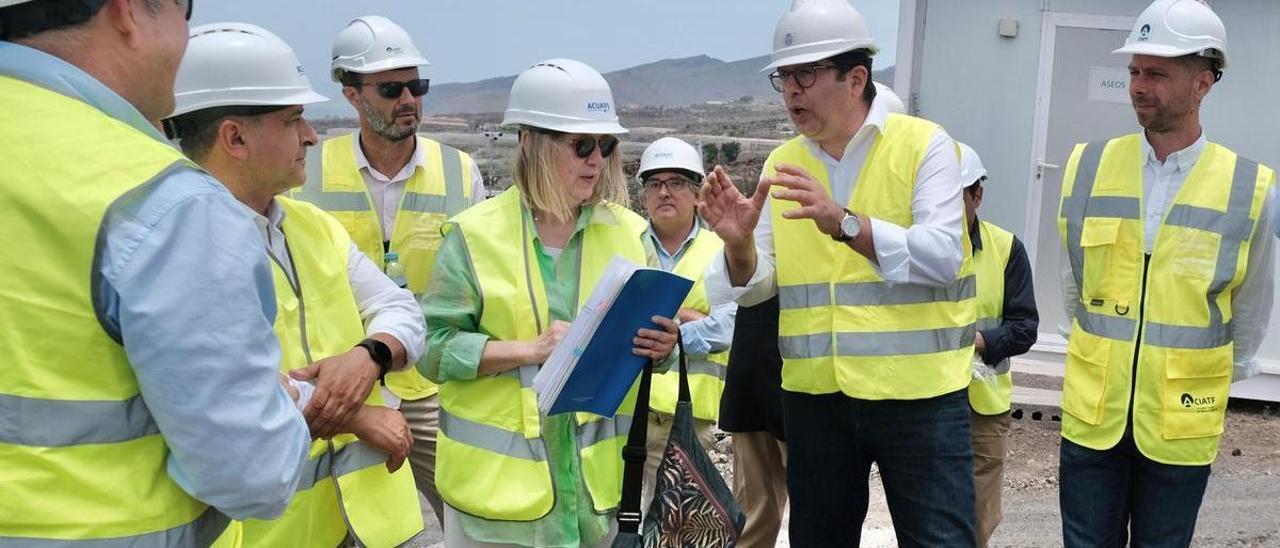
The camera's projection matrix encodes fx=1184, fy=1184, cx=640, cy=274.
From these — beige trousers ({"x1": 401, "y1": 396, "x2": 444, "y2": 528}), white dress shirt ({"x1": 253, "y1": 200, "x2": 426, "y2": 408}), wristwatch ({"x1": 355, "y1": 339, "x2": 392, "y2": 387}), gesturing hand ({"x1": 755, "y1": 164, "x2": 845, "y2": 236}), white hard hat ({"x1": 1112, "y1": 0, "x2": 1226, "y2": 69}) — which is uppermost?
white hard hat ({"x1": 1112, "y1": 0, "x2": 1226, "y2": 69})

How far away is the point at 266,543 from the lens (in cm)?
278

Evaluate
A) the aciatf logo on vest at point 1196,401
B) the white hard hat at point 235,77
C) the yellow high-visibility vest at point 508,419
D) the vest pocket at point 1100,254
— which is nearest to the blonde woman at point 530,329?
the yellow high-visibility vest at point 508,419

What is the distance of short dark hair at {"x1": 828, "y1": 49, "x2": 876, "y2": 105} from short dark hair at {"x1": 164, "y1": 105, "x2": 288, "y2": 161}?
68.7 inches

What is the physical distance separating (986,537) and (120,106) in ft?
14.2

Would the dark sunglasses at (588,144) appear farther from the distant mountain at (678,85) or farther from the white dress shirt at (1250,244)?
the distant mountain at (678,85)

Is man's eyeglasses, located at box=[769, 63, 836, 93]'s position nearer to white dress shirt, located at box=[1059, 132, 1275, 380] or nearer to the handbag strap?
the handbag strap

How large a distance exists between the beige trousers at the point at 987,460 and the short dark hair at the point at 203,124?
3.36 metres

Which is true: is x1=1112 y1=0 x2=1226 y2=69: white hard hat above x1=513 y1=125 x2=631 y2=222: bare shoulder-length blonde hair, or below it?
above

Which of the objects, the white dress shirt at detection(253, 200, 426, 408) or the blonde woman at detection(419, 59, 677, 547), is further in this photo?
the blonde woman at detection(419, 59, 677, 547)

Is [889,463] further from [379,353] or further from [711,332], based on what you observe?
[379,353]

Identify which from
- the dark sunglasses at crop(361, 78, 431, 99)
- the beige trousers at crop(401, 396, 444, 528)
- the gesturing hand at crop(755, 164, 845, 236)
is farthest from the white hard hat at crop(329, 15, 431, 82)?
the gesturing hand at crop(755, 164, 845, 236)

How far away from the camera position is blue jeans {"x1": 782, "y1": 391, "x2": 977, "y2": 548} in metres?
3.72

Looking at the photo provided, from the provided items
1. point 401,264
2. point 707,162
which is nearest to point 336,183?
point 401,264

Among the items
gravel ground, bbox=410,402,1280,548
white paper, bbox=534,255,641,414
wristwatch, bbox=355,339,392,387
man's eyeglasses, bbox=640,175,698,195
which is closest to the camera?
wristwatch, bbox=355,339,392,387
